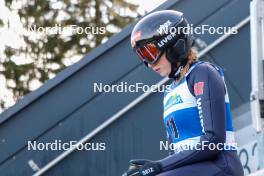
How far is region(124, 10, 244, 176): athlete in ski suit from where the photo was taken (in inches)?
143

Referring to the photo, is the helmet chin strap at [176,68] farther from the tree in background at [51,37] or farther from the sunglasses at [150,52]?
the tree in background at [51,37]

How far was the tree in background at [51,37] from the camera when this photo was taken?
12.6 metres

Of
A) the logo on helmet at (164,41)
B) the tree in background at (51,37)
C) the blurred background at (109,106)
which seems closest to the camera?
the logo on helmet at (164,41)

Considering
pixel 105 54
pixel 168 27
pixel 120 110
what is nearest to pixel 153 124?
pixel 120 110

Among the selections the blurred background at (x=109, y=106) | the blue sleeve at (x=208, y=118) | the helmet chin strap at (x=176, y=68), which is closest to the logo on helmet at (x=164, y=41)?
the helmet chin strap at (x=176, y=68)

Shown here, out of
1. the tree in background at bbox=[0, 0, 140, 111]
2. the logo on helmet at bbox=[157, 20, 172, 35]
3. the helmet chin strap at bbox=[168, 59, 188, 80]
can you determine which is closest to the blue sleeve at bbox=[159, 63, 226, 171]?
the helmet chin strap at bbox=[168, 59, 188, 80]

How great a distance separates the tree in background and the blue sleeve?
8.83m

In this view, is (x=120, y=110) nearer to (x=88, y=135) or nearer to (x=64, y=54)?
(x=88, y=135)

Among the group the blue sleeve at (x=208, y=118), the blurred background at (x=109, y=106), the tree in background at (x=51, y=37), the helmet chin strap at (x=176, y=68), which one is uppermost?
the tree in background at (x=51, y=37)

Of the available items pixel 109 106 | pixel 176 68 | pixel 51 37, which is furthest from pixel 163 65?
pixel 51 37

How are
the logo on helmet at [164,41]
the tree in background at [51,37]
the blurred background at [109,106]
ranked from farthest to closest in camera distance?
the tree in background at [51,37]
the blurred background at [109,106]
the logo on helmet at [164,41]

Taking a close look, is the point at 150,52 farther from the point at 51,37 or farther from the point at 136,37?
the point at 51,37

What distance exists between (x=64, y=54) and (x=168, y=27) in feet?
29.7

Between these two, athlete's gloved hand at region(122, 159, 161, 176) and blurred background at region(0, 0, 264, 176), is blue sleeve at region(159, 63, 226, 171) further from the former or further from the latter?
blurred background at region(0, 0, 264, 176)
